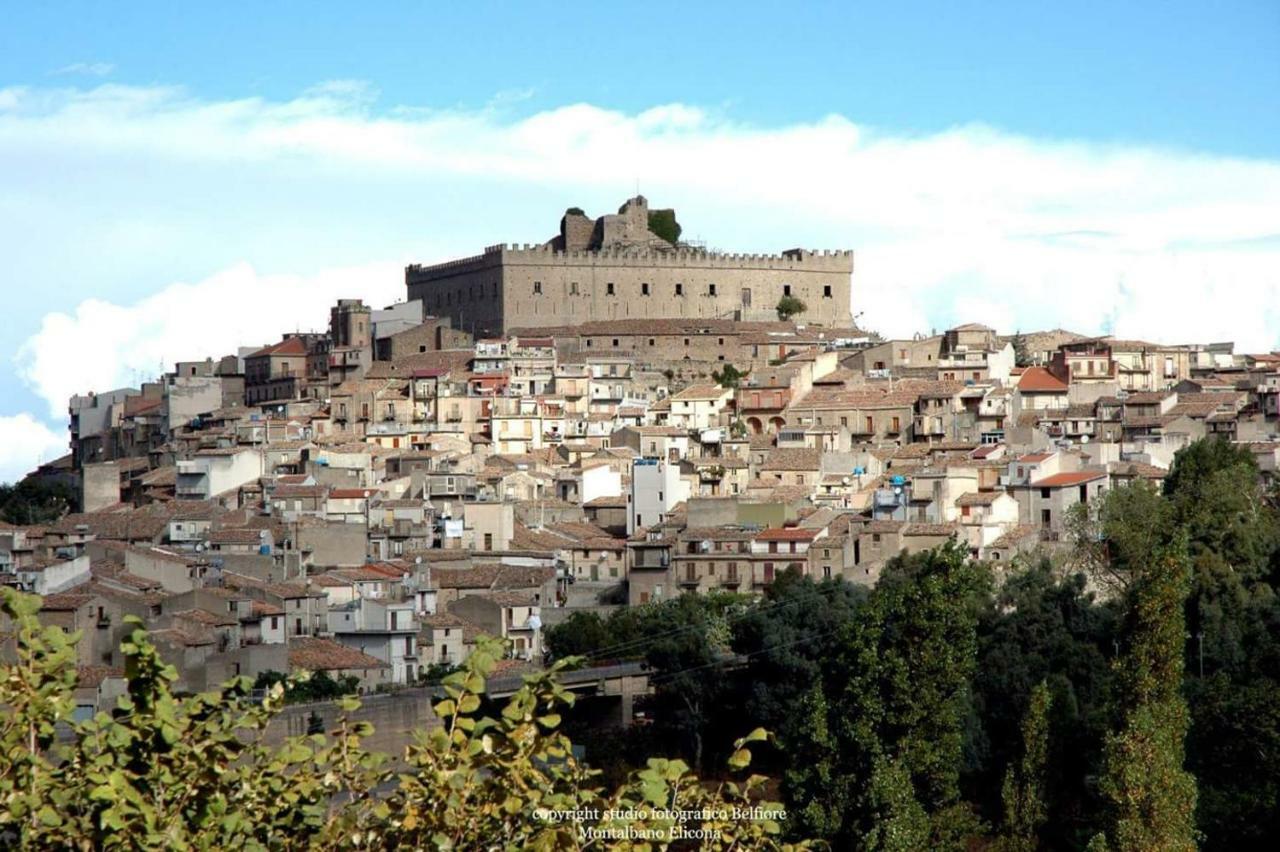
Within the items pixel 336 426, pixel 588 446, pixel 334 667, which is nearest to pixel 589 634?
pixel 334 667

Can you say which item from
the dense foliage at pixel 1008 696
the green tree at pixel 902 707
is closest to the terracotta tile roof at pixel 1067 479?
the dense foliage at pixel 1008 696

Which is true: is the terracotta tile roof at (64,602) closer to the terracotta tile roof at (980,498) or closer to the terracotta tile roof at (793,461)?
the terracotta tile roof at (980,498)

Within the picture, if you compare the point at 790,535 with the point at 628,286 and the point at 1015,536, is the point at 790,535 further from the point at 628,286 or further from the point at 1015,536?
the point at 628,286

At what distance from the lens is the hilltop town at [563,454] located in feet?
131

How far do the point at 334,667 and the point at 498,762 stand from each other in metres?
27.9

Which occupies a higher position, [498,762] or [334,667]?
[498,762]

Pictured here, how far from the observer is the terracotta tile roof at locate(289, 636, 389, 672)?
120ft

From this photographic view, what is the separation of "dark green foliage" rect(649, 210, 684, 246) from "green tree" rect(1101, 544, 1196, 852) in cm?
4804

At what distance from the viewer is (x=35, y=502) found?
5941 centimetres

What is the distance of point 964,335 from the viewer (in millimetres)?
64062

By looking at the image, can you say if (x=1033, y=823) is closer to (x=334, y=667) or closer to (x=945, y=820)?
(x=945, y=820)

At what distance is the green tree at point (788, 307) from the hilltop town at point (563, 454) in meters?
0.30

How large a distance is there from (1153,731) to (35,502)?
40291 mm

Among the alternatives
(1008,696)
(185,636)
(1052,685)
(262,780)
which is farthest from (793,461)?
(262,780)
